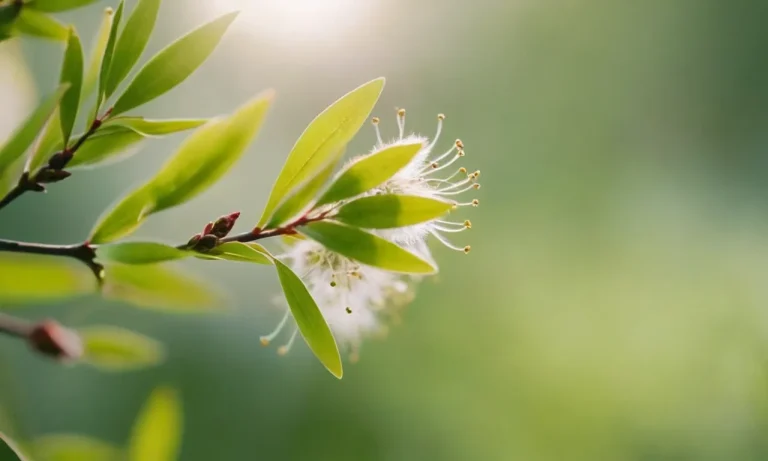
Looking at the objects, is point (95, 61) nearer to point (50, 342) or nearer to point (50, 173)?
point (50, 173)

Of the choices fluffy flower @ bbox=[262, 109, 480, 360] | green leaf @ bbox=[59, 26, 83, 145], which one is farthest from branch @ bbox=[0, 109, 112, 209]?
fluffy flower @ bbox=[262, 109, 480, 360]

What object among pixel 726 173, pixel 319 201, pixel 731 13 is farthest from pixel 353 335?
pixel 731 13

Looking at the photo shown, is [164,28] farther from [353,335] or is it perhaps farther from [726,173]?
[726,173]

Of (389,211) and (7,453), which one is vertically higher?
(389,211)

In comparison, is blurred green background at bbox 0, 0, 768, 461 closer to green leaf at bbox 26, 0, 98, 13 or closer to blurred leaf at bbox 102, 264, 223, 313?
blurred leaf at bbox 102, 264, 223, 313

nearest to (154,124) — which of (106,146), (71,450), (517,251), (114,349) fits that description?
(106,146)

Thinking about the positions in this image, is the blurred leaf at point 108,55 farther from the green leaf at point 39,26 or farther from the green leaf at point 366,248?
the green leaf at point 366,248

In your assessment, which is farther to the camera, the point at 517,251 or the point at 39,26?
the point at 517,251
